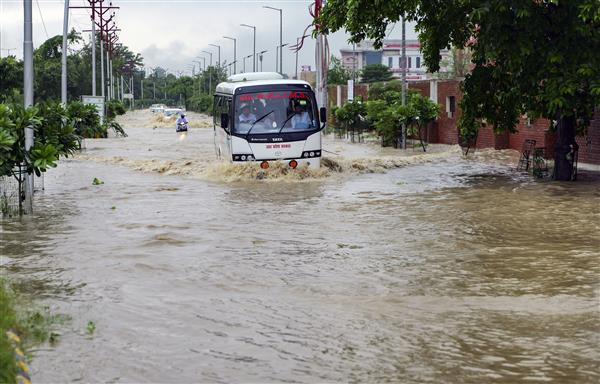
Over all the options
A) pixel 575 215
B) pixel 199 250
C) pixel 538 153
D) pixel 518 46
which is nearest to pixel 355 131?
pixel 538 153

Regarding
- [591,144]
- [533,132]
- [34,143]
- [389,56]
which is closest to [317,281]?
[34,143]

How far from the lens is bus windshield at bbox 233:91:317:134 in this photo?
966 inches

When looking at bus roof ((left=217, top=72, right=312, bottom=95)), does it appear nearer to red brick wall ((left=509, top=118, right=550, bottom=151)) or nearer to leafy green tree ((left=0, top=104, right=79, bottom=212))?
leafy green tree ((left=0, top=104, right=79, bottom=212))

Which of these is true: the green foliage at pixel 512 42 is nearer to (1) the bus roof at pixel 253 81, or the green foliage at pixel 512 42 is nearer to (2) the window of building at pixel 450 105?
(1) the bus roof at pixel 253 81

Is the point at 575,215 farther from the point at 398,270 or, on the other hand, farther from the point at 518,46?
the point at 398,270

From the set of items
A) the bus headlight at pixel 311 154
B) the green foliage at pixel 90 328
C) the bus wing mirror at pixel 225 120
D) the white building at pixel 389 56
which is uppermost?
the white building at pixel 389 56

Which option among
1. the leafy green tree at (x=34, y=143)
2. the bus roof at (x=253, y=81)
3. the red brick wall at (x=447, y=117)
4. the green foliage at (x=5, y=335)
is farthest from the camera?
the red brick wall at (x=447, y=117)

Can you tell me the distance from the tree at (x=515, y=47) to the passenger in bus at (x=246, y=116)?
2890mm

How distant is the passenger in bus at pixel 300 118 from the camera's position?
974 inches

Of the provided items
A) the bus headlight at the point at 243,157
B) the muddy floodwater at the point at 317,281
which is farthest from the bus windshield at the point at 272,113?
the muddy floodwater at the point at 317,281

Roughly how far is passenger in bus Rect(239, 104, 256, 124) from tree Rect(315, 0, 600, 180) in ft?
9.48

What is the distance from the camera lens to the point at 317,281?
455 inches

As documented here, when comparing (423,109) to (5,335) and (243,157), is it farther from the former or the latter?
(5,335)

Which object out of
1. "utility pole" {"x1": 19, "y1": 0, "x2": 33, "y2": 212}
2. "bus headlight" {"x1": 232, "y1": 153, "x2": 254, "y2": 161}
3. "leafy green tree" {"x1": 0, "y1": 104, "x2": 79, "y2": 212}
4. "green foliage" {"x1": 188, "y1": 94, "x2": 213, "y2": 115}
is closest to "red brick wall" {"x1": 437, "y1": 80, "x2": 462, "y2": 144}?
"bus headlight" {"x1": 232, "y1": 153, "x2": 254, "y2": 161}
